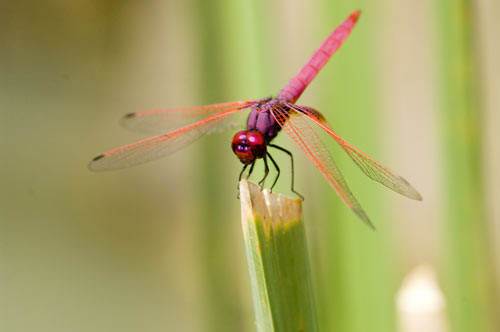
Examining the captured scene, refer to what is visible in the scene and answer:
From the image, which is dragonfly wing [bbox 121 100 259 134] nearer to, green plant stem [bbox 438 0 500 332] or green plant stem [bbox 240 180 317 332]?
green plant stem [bbox 438 0 500 332]

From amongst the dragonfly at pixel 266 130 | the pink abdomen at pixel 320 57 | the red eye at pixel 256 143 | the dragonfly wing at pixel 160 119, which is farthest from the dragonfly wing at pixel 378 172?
the dragonfly wing at pixel 160 119

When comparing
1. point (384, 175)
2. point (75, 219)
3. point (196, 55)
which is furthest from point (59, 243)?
point (384, 175)

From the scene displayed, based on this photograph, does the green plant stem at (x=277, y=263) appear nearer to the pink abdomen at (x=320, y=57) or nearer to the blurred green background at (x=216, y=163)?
the blurred green background at (x=216, y=163)

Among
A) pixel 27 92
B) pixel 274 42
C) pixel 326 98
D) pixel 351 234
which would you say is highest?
pixel 27 92

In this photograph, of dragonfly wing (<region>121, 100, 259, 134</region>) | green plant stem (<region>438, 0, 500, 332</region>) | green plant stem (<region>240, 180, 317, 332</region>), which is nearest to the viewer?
green plant stem (<region>240, 180, 317, 332</region>)

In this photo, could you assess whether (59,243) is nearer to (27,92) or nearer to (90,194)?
(90,194)

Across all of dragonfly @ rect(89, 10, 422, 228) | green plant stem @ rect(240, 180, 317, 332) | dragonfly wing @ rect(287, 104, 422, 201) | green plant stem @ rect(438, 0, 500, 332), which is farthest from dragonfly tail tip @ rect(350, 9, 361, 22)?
green plant stem @ rect(240, 180, 317, 332)
